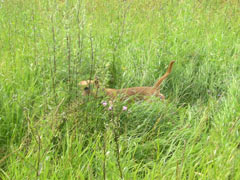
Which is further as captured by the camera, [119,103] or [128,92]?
[128,92]

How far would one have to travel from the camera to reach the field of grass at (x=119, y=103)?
5.84 ft

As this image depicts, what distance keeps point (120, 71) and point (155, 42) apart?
749 mm

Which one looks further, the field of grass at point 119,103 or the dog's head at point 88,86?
the dog's head at point 88,86

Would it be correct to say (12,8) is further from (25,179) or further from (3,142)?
(25,179)

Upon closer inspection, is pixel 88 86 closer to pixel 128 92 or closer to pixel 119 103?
pixel 119 103

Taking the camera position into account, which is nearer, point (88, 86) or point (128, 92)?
point (88, 86)

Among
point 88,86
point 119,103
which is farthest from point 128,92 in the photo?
point 88,86

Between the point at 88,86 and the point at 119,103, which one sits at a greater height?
the point at 88,86

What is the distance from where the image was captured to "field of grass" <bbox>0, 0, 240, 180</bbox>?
1.78 metres

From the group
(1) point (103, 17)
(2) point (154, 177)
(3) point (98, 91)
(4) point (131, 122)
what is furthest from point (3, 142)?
(1) point (103, 17)

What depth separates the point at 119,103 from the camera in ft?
8.46

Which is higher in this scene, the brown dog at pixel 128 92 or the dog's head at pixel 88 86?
the dog's head at pixel 88 86

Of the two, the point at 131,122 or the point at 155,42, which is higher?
the point at 155,42

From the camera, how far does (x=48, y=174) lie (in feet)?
5.67
